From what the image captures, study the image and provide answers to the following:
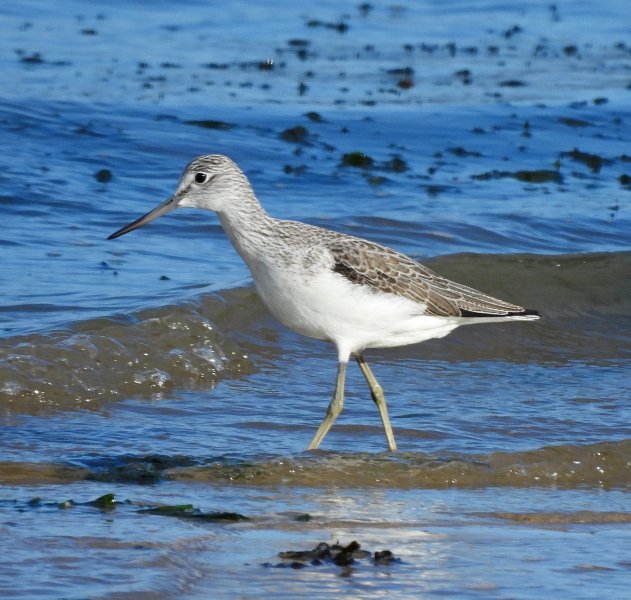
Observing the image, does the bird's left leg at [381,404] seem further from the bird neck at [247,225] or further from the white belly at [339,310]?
the bird neck at [247,225]

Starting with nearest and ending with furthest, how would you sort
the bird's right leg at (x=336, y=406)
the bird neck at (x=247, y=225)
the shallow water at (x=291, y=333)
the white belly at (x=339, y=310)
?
the shallow water at (x=291, y=333) < the white belly at (x=339, y=310) < the bird neck at (x=247, y=225) < the bird's right leg at (x=336, y=406)

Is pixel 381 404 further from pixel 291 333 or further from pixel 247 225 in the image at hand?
pixel 291 333

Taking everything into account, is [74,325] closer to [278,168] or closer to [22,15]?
[278,168]

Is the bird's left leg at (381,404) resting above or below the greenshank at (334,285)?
below

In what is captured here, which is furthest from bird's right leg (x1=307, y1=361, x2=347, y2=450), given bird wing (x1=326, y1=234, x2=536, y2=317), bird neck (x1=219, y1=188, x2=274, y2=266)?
bird neck (x1=219, y1=188, x2=274, y2=266)

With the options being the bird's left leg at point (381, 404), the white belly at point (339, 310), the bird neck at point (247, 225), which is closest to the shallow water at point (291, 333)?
the bird's left leg at point (381, 404)

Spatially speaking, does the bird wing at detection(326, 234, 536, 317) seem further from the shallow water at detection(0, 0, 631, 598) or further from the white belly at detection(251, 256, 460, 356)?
the shallow water at detection(0, 0, 631, 598)

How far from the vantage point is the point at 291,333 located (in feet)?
34.4

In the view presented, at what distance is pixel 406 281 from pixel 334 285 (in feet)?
1.86

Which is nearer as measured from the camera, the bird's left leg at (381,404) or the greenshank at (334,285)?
the greenshank at (334,285)

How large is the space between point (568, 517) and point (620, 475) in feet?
3.00

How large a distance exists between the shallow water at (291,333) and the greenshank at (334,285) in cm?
68

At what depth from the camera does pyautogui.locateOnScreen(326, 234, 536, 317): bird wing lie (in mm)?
7766

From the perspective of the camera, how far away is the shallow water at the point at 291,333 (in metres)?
6.27
